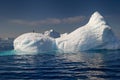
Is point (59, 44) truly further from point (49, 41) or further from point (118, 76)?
point (118, 76)

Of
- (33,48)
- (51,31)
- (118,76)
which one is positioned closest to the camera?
(118,76)

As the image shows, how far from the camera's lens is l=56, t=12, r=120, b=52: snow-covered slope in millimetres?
58469

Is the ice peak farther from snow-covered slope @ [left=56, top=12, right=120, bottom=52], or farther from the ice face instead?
the ice face

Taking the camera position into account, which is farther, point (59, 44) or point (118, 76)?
point (59, 44)

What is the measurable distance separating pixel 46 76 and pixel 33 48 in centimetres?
3121

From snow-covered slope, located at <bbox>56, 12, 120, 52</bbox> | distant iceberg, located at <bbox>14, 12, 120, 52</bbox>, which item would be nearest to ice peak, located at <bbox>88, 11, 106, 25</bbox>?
distant iceberg, located at <bbox>14, 12, 120, 52</bbox>

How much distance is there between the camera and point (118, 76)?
24781 mm

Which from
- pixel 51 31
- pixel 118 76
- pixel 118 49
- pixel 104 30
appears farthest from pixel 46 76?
pixel 51 31

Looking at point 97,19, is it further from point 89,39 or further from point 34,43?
point 34,43

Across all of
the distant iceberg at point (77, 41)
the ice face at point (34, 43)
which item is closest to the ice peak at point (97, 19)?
the distant iceberg at point (77, 41)

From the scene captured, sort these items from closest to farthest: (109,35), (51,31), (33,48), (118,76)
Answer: (118,76), (33,48), (109,35), (51,31)

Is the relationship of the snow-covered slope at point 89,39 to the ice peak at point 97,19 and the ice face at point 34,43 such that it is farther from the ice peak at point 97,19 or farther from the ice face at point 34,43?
the ice face at point 34,43

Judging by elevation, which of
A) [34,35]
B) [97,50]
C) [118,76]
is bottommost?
[118,76]

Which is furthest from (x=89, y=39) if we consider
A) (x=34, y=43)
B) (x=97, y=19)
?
(x=34, y=43)
